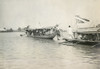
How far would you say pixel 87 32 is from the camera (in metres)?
2.19

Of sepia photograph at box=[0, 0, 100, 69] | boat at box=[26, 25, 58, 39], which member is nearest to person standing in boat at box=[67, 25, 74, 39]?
sepia photograph at box=[0, 0, 100, 69]

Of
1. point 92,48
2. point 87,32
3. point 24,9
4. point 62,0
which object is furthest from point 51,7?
point 92,48

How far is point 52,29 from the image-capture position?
2.22m

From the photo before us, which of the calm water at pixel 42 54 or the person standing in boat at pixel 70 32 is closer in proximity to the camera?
the calm water at pixel 42 54

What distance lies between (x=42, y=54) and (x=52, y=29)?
10.9 inches

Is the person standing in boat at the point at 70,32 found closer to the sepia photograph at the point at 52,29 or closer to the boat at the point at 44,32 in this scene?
the sepia photograph at the point at 52,29

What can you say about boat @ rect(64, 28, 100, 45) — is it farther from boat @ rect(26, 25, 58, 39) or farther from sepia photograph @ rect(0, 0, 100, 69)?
boat @ rect(26, 25, 58, 39)

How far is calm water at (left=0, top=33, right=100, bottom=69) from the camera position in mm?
2051

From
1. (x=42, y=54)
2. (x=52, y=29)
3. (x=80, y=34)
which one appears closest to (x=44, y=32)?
(x=52, y=29)

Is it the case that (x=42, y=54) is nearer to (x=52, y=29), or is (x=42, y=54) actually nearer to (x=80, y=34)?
(x=52, y=29)

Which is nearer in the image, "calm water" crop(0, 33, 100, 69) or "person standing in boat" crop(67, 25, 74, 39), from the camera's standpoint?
"calm water" crop(0, 33, 100, 69)

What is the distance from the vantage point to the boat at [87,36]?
2191 millimetres

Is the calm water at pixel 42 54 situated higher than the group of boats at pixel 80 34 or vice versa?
the group of boats at pixel 80 34

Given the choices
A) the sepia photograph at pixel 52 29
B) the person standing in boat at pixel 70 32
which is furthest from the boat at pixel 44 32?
the person standing in boat at pixel 70 32
